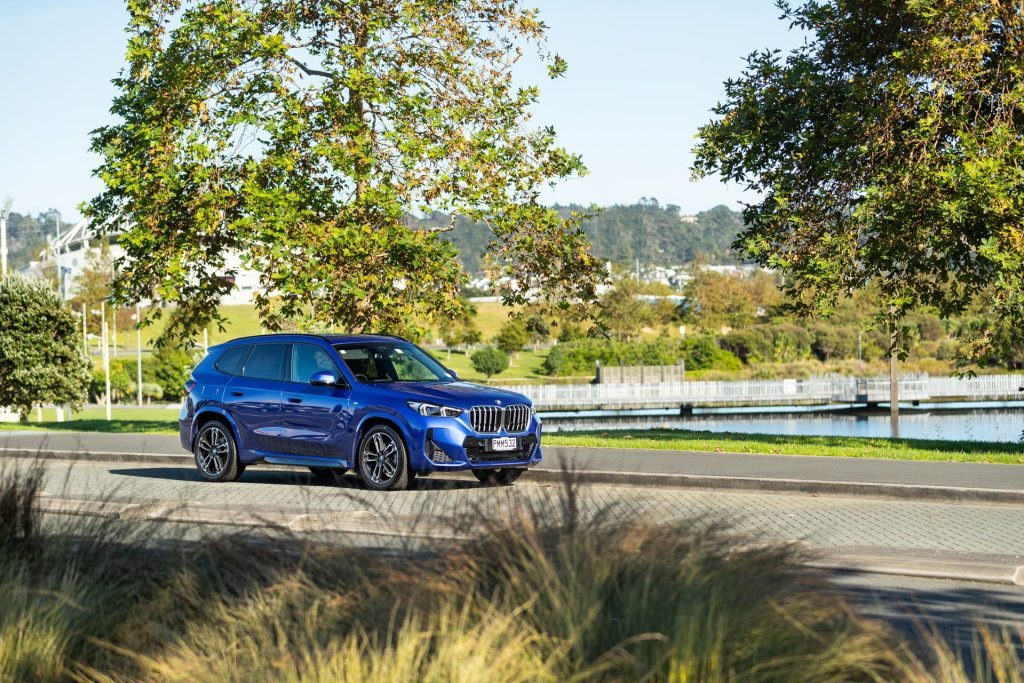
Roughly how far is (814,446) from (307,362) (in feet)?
29.1

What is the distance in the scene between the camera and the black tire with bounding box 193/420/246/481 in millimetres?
16156

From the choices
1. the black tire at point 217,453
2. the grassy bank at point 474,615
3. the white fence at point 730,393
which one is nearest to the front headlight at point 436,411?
the black tire at point 217,453

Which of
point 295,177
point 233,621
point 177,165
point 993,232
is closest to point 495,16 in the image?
point 295,177

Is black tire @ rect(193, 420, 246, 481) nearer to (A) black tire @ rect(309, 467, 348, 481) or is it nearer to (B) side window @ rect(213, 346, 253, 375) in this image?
(B) side window @ rect(213, 346, 253, 375)

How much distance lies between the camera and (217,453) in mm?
16266

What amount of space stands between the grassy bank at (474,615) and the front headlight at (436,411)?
7.75 meters

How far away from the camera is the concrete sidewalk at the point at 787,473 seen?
1374 centimetres

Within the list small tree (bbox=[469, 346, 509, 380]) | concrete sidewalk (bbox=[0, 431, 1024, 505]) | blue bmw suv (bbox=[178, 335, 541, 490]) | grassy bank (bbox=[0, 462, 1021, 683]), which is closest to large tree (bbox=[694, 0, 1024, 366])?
concrete sidewalk (bbox=[0, 431, 1024, 505])

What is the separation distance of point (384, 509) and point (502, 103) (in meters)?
15.2

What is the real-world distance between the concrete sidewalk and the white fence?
44799 mm

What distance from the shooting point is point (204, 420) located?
16516 mm

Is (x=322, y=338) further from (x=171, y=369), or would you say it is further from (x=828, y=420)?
(x=171, y=369)

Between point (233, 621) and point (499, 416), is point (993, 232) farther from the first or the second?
point (233, 621)

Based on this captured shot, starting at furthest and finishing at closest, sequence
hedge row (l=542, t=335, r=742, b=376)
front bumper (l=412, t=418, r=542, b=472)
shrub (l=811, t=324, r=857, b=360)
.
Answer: shrub (l=811, t=324, r=857, b=360)
hedge row (l=542, t=335, r=742, b=376)
front bumper (l=412, t=418, r=542, b=472)
